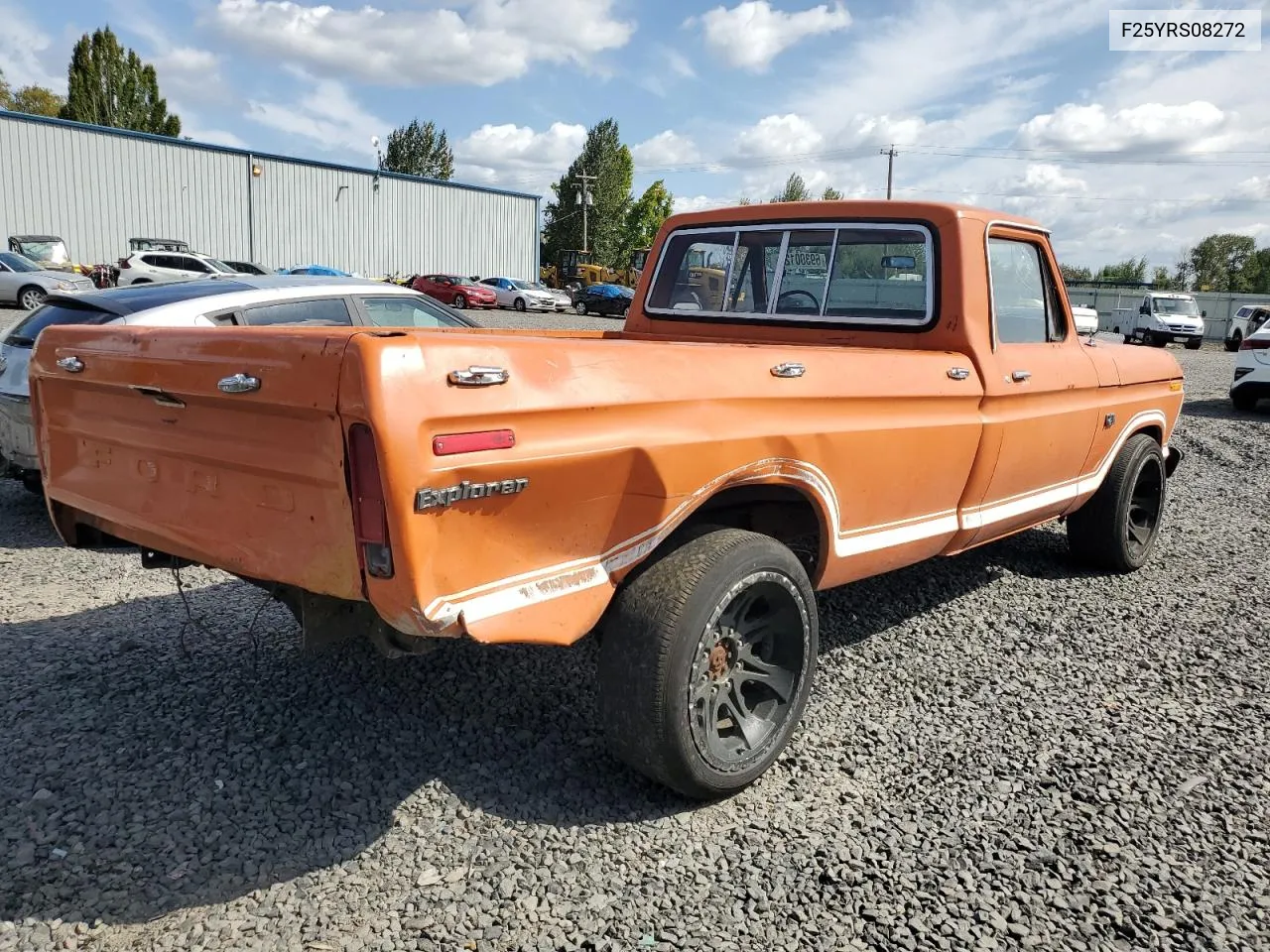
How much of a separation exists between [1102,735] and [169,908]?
10.2 feet

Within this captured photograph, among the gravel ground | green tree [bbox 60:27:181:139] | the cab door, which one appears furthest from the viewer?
green tree [bbox 60:27:181:139]

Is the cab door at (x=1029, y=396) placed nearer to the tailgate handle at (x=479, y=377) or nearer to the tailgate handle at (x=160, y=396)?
the tailgate handle at (x=479, y=377)

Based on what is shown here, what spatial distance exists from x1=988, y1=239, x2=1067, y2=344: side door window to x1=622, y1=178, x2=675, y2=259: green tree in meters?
66.5

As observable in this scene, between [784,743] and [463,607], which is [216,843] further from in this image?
[784,743]

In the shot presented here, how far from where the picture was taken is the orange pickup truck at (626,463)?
2197 millimetres

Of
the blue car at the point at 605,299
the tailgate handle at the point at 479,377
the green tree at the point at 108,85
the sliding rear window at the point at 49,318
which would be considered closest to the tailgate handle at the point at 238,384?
the tailgate handle at the point at 479,377

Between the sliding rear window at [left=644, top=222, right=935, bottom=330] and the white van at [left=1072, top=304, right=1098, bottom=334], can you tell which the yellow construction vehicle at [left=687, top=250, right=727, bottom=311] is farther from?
the white van at [left=1072, top=304, right=1098, bottom=334]

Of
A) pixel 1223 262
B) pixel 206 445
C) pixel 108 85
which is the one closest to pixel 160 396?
pixel 206 445

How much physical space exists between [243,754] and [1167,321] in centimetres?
3578

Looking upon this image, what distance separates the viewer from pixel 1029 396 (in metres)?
4.22

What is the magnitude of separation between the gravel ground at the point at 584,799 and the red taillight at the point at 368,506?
928mm

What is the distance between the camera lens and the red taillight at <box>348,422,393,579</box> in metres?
2.15

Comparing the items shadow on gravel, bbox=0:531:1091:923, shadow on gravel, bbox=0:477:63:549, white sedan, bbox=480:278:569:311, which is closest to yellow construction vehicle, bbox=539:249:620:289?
white sedan, bbox=480:278:569:311

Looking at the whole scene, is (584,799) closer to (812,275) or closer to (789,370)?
(789,370)
